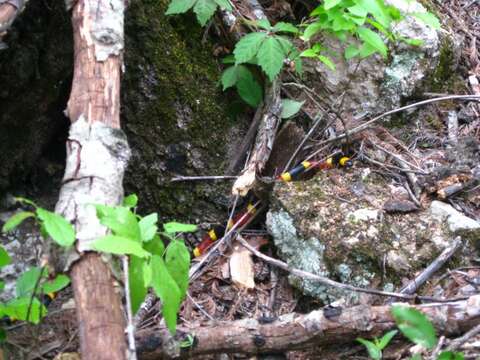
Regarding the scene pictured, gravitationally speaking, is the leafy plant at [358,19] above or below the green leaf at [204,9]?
below

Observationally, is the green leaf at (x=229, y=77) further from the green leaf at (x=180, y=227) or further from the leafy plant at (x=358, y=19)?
the green leaf at (x=180, y=227)

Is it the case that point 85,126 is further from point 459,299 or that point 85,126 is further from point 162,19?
point 459,299

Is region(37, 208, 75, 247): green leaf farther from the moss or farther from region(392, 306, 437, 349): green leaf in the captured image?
the moss

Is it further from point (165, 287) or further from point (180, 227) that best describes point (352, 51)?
point (165, 287)

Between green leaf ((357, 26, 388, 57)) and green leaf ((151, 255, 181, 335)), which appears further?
green leaf ((357, 26, 388, 57))

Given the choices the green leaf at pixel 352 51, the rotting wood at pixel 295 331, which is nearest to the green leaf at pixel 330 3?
the green leaf at pixel 352 51

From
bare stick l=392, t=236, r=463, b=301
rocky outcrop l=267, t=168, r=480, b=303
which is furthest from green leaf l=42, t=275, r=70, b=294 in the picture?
bare stick l=392, t=236, r=463, b=301
